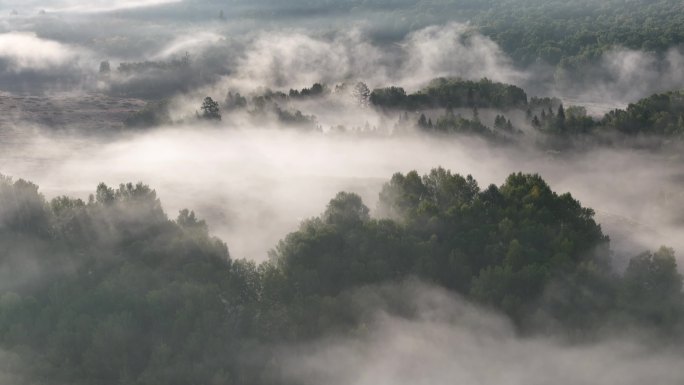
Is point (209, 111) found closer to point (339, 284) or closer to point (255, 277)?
point (255, 277)

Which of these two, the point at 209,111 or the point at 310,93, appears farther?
the point at 310,93

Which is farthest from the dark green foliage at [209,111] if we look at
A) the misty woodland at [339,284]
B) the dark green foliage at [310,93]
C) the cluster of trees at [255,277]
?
the cluster of trees at [255,277]

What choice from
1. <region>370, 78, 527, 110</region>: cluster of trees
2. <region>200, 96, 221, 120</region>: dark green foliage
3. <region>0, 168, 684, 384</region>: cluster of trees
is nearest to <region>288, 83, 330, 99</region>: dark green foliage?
<region>370, 78, 527, 110</region>: cluster of trees

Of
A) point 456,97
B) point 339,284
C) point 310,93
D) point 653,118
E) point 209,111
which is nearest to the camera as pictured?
point 339,284

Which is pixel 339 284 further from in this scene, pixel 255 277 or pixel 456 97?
pixel 456 97

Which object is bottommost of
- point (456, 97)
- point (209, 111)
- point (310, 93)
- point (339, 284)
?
point (339, 284)

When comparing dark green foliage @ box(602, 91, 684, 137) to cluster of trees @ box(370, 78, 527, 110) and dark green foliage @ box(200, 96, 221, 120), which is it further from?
dark green foliage @ box(200, 96, 221, 120)

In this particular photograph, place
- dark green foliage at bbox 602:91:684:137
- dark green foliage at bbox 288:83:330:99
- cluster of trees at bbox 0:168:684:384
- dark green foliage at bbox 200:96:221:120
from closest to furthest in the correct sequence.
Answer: cluster of trees at bbox 0:168:684:384 < dark green foliage at bbox 602:91:684:137 < dark green foliage at bbox 200:96:221:120 < dark green foliage at bbox 288:83:330:99

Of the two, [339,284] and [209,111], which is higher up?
[209,111]

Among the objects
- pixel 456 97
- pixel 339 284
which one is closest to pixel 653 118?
pixel 456 97

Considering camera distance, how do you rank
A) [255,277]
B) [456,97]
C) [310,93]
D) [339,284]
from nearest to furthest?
1. [255,277]
2. [339,284]
3. [456,97]
4. [310,93]
